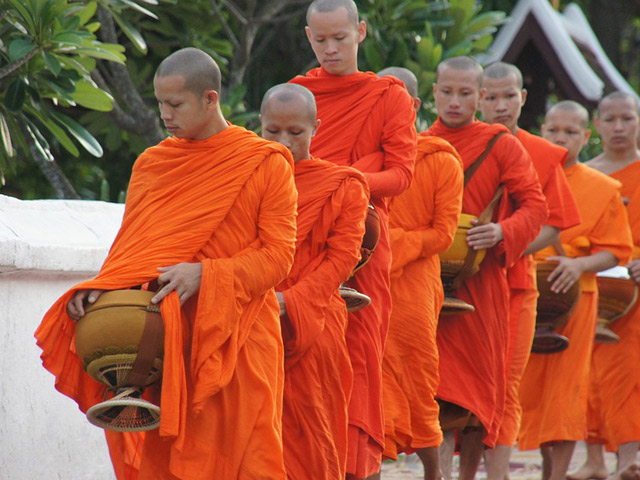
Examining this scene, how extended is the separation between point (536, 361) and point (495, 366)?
4.70 feet

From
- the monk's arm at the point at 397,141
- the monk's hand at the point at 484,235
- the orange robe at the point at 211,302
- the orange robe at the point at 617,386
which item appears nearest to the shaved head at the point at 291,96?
the orange robe at the point at 211,302

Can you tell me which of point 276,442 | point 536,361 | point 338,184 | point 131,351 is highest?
point 338,184

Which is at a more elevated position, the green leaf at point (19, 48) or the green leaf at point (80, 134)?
the green leaf at point (19, 48)

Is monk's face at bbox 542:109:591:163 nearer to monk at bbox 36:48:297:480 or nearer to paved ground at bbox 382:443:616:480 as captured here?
paved ground at bbox 382:443:616:480

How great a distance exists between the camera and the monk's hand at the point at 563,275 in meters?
7.82

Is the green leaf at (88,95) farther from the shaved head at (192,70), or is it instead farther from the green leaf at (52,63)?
the shaved head at (192,70)

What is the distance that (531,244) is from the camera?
7.53 meters

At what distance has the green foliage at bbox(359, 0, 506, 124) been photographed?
9758 mm

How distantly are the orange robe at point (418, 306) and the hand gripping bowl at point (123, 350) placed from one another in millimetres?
2088

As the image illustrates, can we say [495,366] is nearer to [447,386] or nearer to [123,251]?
[447,386]

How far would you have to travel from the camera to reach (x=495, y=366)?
698 centimetres

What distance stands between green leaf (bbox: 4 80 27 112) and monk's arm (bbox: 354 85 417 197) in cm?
203

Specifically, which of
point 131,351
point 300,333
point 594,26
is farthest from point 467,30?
point 594,26

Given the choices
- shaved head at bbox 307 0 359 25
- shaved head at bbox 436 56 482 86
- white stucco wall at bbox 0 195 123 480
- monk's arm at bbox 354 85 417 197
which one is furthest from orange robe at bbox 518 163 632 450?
white stucco wall at bbox 0 195 123 480
